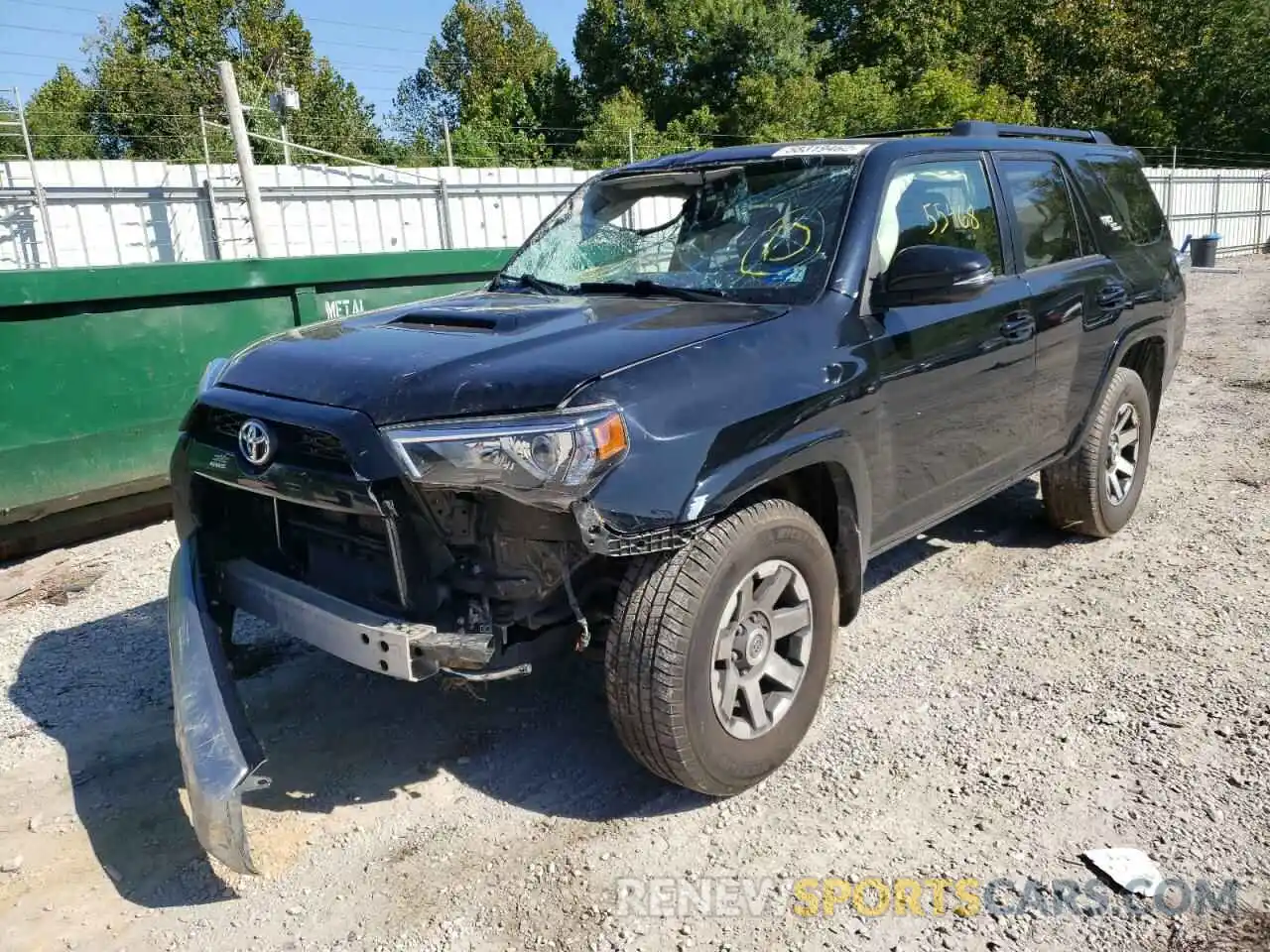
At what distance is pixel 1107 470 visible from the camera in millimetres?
5039

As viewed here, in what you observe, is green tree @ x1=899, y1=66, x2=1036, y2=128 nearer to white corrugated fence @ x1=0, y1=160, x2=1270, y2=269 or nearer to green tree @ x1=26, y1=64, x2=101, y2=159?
white corrugated fence @ x1=0, y1=160, x2=1270, y2=269

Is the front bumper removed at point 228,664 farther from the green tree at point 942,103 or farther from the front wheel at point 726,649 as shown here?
the green tree at point 942,103

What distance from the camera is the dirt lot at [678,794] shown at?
264 centimetres

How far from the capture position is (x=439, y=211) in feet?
43.6

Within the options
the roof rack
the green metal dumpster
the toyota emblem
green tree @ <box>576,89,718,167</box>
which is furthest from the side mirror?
green tree @ <box>576,89,718,167</box>

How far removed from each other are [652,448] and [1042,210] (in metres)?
2.80

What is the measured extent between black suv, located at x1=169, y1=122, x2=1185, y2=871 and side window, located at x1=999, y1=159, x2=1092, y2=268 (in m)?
0.04

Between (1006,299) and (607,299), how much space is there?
1644 mm

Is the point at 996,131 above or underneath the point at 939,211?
above

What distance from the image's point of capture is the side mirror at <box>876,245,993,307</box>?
10.6ft

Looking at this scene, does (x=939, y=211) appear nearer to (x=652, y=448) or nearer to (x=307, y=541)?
(x=652, y=448)

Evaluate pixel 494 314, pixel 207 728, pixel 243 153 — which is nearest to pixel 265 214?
pixel 243 153

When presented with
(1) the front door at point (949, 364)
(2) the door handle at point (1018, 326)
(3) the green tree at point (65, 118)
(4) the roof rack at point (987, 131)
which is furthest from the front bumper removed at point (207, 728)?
(3) the green tree at point (65, 118)

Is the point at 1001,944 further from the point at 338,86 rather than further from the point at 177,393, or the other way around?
the point at 338,86
